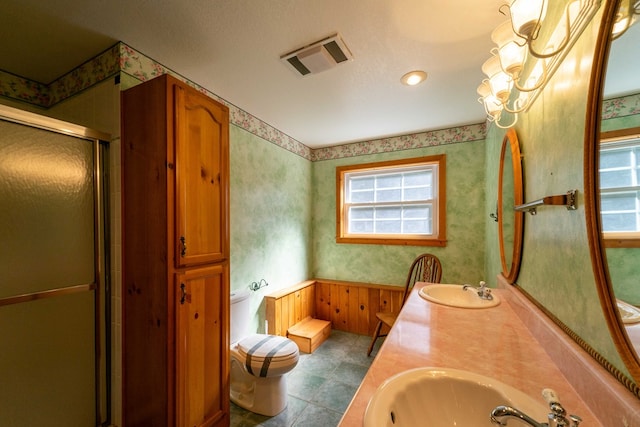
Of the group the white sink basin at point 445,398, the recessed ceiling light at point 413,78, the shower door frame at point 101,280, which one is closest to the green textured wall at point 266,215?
the shower door frame at point 101,280

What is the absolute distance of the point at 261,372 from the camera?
1575 millimetres

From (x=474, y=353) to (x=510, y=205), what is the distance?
1.02m

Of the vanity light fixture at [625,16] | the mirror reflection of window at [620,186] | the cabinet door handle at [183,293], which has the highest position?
the vanity light fixture at [625,16]

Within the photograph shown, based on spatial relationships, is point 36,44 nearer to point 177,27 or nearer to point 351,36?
point 177,27

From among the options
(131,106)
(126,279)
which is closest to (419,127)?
(131,106)

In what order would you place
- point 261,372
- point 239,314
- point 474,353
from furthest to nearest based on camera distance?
1. point 239,314
2. point 261,372
3. point 474,353

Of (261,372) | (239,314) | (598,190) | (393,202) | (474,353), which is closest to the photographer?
(598,190)

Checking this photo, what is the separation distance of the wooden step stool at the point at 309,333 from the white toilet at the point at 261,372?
732 mm

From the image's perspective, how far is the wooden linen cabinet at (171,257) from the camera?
118 cm

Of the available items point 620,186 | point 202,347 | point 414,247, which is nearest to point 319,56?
point 620,186

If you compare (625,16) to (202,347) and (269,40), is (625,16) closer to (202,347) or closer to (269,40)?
(269,40)

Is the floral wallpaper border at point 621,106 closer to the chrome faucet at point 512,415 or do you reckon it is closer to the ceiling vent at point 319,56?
the chrome faucet at point 512,415

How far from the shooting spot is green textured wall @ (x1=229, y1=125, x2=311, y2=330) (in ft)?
7.10

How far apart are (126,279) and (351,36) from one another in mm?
1786
